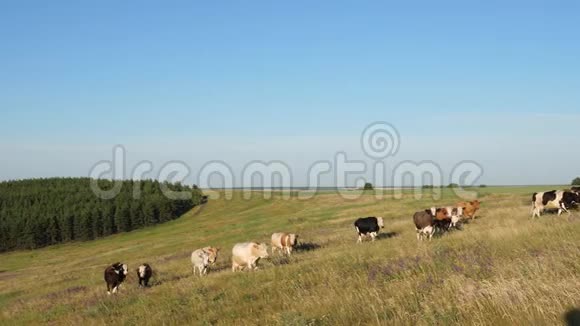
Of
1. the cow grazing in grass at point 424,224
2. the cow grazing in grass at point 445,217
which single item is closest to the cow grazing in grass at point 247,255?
the cow grazing in grass at point 424,224

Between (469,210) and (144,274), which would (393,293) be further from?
(469,210)

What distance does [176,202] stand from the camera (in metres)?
118

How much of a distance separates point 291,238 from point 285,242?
0.39m

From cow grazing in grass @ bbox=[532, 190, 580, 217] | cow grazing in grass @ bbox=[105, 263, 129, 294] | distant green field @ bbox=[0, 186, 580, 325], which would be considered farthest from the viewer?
cow grazing in grass @ bbox=[532, 190, 580, 217]

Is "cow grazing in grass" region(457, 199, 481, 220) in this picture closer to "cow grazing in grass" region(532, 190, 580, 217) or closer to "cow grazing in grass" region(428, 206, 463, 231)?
"cow grazing in grass" region(428, 206, 463, 231)

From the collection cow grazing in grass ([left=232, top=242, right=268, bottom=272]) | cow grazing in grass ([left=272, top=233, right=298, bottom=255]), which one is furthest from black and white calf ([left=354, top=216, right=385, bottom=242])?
cow grazing in grass ([left=232, top=242, right=268, bottom=272])

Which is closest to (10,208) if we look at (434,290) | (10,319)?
(10,319)

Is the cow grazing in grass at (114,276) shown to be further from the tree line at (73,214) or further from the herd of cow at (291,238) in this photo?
the tree line at (73,214)

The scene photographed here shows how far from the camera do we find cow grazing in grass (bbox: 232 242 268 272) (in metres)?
20.8

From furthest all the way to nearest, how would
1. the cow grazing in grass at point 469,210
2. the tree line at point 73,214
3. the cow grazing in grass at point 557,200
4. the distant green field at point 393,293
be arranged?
the tree line at point 73,214 → the cow grazing in grass at point 469,210 → the cow grazing in grass at point 557,200 → the distant green field at point 393,293

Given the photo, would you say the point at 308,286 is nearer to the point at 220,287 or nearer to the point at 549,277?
the point at 220,287

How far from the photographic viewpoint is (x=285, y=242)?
25.0 m

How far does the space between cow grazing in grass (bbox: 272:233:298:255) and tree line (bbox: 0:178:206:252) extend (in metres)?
86.1

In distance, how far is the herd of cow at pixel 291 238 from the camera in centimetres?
2078
